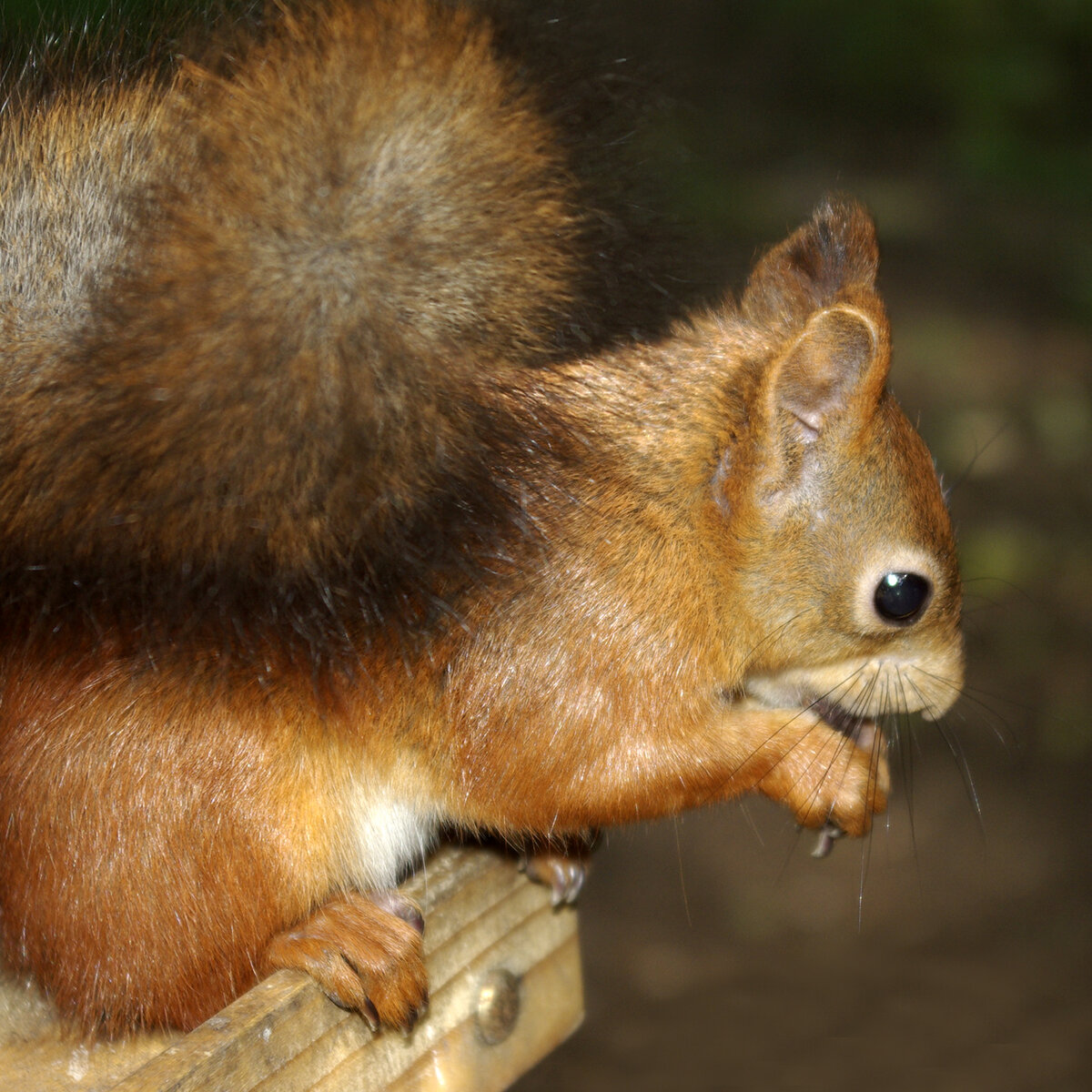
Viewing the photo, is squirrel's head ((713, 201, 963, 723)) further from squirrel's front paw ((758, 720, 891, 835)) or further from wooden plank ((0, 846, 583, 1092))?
wooden plank ((0, 846, 583, 1092))

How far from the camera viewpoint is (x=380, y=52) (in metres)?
1.01

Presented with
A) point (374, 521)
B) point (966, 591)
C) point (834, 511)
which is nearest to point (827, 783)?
point (834, 511)

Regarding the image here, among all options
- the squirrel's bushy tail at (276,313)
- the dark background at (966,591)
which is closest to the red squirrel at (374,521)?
the squirrel's bushy tail at (276,313)

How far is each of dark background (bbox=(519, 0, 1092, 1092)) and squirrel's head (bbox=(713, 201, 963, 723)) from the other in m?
1.75

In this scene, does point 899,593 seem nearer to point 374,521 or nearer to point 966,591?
point 374,521

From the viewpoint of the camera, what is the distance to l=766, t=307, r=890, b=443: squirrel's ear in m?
1.21

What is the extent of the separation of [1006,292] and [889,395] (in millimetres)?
3659

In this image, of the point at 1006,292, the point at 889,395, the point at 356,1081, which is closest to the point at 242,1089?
the point at 356,1081

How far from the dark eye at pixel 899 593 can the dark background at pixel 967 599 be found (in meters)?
1.82

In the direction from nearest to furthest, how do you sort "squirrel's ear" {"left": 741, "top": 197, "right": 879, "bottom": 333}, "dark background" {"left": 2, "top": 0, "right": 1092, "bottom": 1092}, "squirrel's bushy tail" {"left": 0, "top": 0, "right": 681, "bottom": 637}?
"squirrel's bushy tail" {"left": 0, "top": 0, "right": 681, "bottom": 637}
"squirrel's ear" {"left": 741, "top": 197, "right": 879, "bottom": 333}
"dark background" {"left": 2, "top": 0, "right": 1092, "bottom": 1092}

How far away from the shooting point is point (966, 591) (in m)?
3.49

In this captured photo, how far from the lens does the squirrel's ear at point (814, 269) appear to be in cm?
139

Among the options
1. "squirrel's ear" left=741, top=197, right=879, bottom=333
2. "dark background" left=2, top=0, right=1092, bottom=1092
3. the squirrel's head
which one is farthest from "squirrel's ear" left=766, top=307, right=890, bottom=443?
"dark background" left=2, top=0, right=1092, bottom=1092

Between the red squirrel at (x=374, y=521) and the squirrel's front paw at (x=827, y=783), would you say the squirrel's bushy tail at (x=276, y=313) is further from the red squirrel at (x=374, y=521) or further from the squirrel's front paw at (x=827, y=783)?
the squirrel's front paw at (x=827, y=783)
